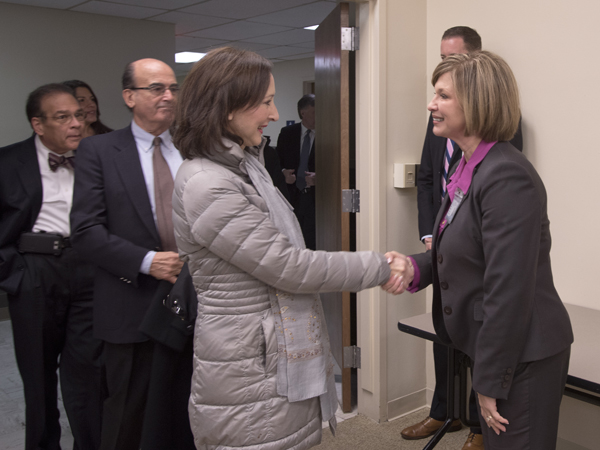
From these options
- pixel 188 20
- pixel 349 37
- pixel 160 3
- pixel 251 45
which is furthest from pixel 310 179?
pixel 251 45

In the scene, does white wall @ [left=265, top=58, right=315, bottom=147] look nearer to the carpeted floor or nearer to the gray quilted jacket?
the carpeted floor

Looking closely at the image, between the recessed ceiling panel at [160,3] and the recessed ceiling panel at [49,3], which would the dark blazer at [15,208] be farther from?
the recessed ceiling panel at [49,3]

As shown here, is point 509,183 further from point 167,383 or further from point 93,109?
point 93,109

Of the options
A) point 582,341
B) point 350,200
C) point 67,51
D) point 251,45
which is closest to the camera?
point 582,341

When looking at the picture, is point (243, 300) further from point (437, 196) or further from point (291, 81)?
point (291, 81)

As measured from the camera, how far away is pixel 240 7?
6.11 meters

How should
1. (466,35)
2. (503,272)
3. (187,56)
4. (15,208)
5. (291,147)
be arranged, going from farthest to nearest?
(187,56)
(291,147)
(466,35)
(15,208)
(503,272)

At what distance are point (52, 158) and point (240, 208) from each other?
1416 mm

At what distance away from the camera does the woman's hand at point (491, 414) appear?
4.47 feet

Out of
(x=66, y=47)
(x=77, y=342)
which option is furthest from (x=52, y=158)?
(x=66, y=47)

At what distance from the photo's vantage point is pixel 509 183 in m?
1.30

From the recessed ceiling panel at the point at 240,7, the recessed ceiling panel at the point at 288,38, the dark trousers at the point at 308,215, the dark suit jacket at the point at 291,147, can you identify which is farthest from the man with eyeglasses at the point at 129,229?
the recessed ceiling panel at the point at 288,38

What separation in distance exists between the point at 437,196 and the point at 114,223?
148 centimetres

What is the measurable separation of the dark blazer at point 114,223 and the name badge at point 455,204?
1.06 metres
